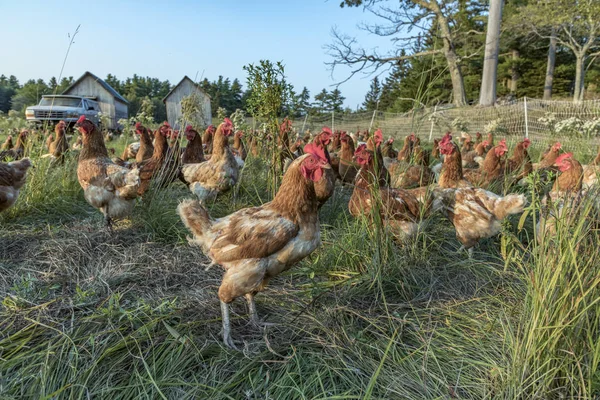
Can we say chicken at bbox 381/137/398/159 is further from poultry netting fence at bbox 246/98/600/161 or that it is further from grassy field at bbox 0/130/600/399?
grassy field at bbox 0/130/600/399

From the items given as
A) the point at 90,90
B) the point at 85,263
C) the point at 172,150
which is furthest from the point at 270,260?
the point at 90,90

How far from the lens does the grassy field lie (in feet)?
5.42

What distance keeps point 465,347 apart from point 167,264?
2505 mm

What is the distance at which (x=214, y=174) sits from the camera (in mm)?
5184

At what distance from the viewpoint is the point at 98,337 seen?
7.09ft

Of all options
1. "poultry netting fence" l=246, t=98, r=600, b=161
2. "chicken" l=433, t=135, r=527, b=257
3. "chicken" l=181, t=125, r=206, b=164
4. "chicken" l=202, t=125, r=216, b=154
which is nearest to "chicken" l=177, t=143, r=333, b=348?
"chicken" l=433, t=135, r=527, b=257

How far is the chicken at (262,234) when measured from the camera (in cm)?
229

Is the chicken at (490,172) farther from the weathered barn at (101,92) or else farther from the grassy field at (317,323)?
the weathered barn at (101,92)

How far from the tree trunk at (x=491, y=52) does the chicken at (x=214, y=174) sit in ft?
60.6

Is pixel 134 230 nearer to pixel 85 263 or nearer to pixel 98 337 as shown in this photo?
pixel 85 263

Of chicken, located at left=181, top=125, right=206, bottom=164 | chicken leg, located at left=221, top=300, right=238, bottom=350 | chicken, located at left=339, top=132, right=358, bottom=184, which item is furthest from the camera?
chicken, located at left=339, top=132, right=358, bottom=184

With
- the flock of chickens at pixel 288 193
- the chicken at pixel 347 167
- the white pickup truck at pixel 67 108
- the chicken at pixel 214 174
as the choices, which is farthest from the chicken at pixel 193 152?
the white pickup truck at pixel 67 108

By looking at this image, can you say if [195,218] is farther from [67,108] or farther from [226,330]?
[67,108]

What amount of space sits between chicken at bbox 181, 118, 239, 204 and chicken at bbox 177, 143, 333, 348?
261 cm
